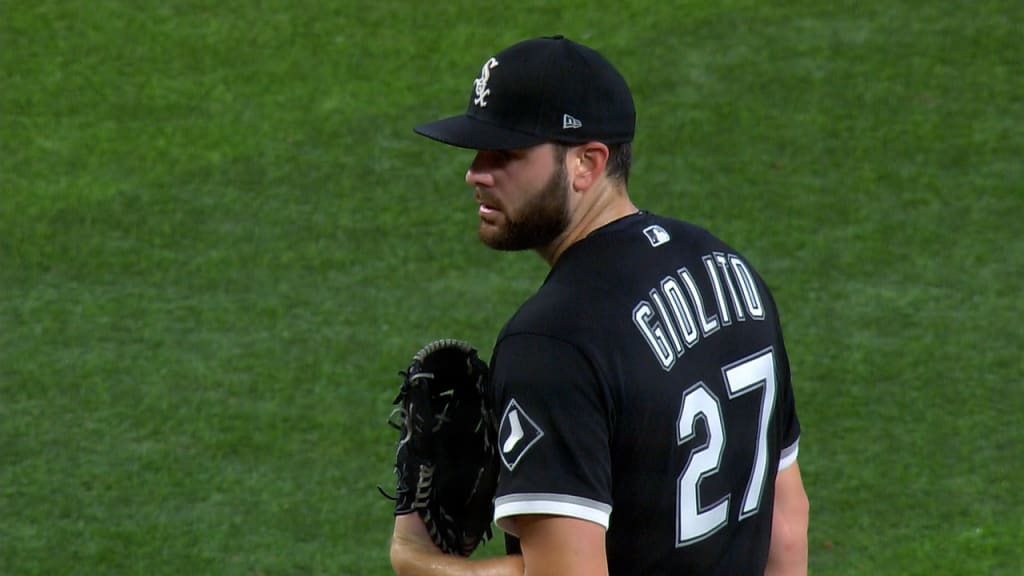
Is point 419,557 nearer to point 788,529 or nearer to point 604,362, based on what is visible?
point 604,362

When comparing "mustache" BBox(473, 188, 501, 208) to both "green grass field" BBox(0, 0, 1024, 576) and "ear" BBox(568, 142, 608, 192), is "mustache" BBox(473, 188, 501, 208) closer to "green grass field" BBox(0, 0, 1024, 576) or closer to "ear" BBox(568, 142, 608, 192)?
"ear" BBox(568, 142, 608, 192)

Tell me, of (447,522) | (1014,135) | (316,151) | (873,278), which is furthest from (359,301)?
(447,522)

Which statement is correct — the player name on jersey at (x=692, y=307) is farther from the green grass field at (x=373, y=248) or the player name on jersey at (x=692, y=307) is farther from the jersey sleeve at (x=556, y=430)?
the green grass field at (x=373, y=248)

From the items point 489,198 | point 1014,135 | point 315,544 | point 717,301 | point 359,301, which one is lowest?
point 315,544

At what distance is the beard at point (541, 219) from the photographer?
243cm

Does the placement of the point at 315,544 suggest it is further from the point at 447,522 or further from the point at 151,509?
the point at 447,522

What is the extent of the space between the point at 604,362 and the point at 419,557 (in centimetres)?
49

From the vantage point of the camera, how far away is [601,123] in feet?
7.99

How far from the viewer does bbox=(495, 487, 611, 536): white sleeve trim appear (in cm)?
222

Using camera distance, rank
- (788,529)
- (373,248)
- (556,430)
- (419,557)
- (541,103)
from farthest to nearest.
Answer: (373,248) → (788,529) → (419,557) → (541,103) → (556,430)

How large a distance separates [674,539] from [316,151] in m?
5.06

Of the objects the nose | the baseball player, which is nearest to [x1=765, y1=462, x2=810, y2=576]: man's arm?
the baseball player

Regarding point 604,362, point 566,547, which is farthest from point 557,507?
point 604,362

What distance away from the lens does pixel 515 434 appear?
2248mm
